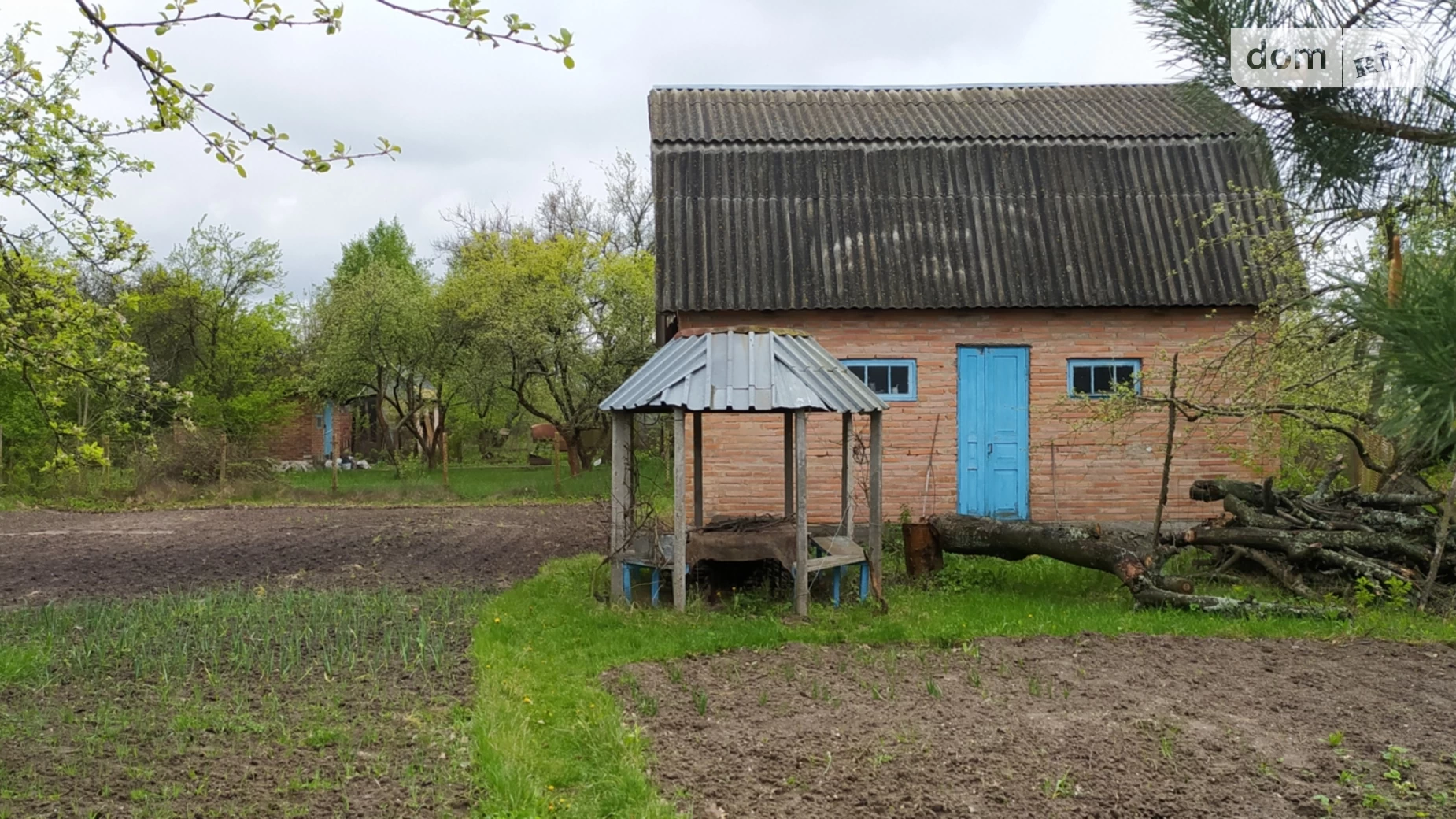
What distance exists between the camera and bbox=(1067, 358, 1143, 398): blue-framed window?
1461cm

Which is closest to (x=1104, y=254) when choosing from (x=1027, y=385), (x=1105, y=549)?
(x=1027, y=385)

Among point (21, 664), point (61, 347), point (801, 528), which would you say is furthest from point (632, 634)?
point (61, 347)

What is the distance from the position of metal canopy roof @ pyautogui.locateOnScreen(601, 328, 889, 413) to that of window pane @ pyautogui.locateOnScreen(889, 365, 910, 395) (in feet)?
13.2

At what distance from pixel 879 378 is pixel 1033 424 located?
2119 mm

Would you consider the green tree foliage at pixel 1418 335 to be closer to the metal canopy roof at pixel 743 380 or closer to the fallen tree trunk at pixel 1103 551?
the metal canopy roof at pixel 743 380

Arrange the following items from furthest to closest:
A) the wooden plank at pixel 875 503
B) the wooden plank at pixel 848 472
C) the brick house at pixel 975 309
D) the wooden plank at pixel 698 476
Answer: the brick house at pixel 975 309 → the wooden plank at pixel 698 476 → the wooden plank at pixel 848 472 → the wooden plank at pixel 875 503

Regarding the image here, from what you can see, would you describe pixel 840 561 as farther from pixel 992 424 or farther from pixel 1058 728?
pixel 992 424

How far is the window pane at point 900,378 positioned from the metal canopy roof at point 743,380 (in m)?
4.01

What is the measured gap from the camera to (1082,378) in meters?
14.7

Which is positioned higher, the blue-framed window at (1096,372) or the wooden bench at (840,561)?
the blue-framed window at (1096,372)

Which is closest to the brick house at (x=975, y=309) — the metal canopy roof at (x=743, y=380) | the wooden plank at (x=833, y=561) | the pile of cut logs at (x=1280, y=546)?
the pile of cut logs at (x=1280, y=546)

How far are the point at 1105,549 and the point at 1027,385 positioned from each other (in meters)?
4.59

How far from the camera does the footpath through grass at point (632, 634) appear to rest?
565cm

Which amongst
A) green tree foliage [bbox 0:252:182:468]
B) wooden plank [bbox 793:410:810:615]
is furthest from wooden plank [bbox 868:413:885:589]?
green tree foliage [bbox 0:252:182:468]
